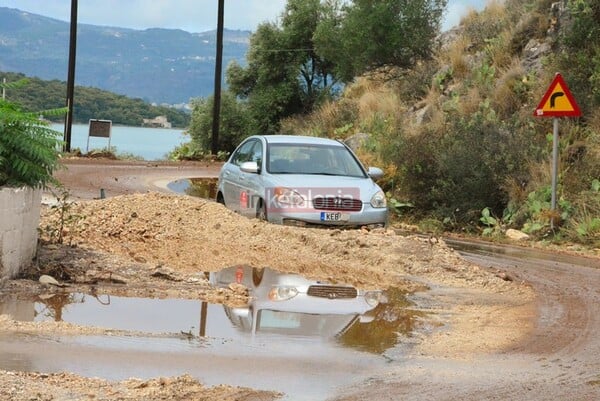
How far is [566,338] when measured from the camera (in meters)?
10.4

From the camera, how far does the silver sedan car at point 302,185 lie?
17.3 metres

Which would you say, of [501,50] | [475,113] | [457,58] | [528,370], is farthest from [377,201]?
[457,58]

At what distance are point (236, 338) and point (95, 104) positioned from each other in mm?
65274

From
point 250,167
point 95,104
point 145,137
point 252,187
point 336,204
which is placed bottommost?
point 336,204

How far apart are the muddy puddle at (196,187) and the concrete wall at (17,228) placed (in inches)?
613

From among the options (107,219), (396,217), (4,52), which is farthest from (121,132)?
(4,52)

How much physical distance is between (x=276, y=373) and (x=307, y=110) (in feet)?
166

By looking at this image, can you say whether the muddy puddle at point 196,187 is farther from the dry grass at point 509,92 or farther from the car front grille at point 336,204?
the car front grille at point 336,204

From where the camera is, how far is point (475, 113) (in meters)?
28.2

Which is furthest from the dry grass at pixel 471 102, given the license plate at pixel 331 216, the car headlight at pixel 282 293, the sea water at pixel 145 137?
the sea water at pixel 145 137

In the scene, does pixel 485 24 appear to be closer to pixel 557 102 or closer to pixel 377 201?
pixel 557 102

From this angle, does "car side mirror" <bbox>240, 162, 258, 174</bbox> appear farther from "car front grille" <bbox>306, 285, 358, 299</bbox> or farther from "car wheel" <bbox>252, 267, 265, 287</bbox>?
"car front grille" <bbox>306, 285, 358, 299</bbox>

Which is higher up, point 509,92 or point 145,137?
point 509,92

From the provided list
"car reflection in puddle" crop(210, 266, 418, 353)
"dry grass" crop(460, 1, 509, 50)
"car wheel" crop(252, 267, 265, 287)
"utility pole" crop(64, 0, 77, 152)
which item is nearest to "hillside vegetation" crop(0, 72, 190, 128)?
"utility pole" crop(64, 0, 77, 152)
